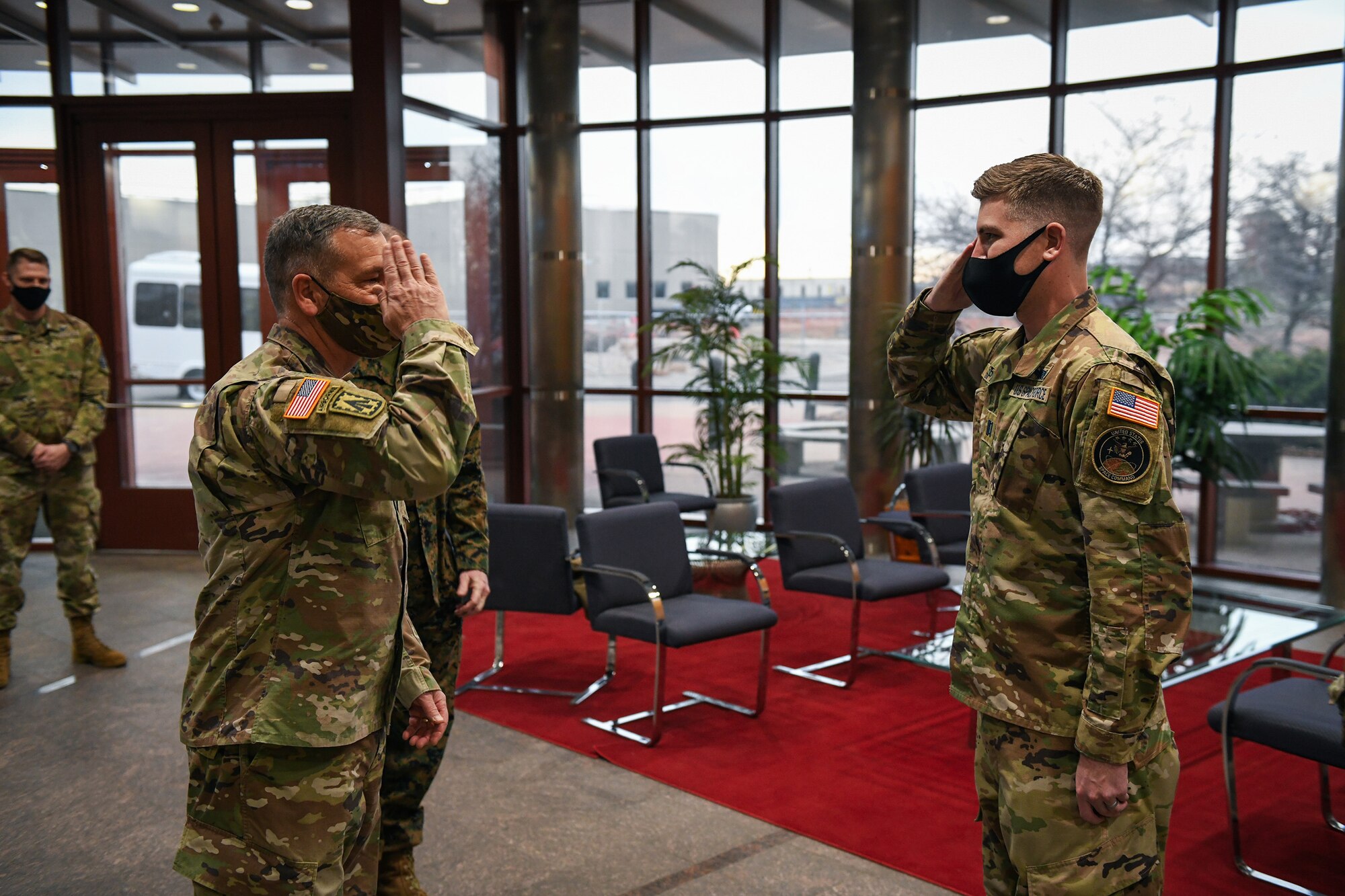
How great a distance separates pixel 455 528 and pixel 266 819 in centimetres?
144

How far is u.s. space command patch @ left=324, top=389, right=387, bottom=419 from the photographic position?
168cm

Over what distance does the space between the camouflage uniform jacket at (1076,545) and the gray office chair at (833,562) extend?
288 centimetres

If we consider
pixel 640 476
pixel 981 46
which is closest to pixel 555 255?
pixel 640 476

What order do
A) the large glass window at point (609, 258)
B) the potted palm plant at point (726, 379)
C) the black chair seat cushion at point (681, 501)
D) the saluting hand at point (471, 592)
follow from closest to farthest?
the saluting hand at point (471, 592) < the black chair seat cushion at point (681, 501) < the potted palm plant at point (726, 379) < the large glass window at point (609, 258)

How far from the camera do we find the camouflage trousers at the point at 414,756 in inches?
115

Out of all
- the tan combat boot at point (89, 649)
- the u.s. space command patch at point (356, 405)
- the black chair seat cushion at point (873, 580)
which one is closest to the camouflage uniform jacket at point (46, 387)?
the tan combat boot at point (89, 649)

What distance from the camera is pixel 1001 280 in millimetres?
2117

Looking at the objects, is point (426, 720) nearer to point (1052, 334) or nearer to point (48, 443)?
point (1052, 334)

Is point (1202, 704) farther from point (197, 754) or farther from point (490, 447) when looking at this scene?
point (490, 447)

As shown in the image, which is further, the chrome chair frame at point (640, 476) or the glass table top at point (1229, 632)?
the chrome chair frame at point (640, 476)

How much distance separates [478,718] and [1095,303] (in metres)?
3.36

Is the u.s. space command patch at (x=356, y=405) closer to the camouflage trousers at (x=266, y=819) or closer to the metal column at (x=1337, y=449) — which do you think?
the camouflage trousers at (x=266, y=819)

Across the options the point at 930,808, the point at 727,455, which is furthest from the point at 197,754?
the point at 727,455

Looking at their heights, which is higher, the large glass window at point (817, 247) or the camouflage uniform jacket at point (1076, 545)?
the large glass window at point (817, 247)
